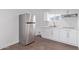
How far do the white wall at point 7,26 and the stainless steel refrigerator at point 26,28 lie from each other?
59 mm

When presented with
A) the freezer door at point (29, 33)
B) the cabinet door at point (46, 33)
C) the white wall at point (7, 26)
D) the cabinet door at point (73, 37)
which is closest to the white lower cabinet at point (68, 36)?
the cabinet door at point (73, 37)

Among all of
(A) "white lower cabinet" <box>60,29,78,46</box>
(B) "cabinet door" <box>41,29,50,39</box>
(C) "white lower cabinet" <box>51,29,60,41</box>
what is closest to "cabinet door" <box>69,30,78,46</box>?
(A) "white lower cabinet" <box>60,29,78,46</box>

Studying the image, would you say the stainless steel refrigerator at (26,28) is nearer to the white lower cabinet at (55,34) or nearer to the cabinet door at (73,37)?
the white lower cabinet at (55,34)

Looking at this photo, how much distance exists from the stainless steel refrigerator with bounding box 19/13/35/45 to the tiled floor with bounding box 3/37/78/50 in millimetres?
53

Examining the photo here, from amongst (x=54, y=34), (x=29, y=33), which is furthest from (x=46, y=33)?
(x=29, y=33)

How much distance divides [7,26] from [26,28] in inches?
8.6

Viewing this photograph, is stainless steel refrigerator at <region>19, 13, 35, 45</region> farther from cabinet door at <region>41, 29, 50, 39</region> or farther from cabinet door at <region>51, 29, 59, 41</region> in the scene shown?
cabinet door at <region>51, 29, 59, 41</region>

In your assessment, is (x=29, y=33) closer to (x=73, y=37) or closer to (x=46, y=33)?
(x=46, y=33)

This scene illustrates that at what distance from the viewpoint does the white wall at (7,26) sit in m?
0.96

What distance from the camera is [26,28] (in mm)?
975
